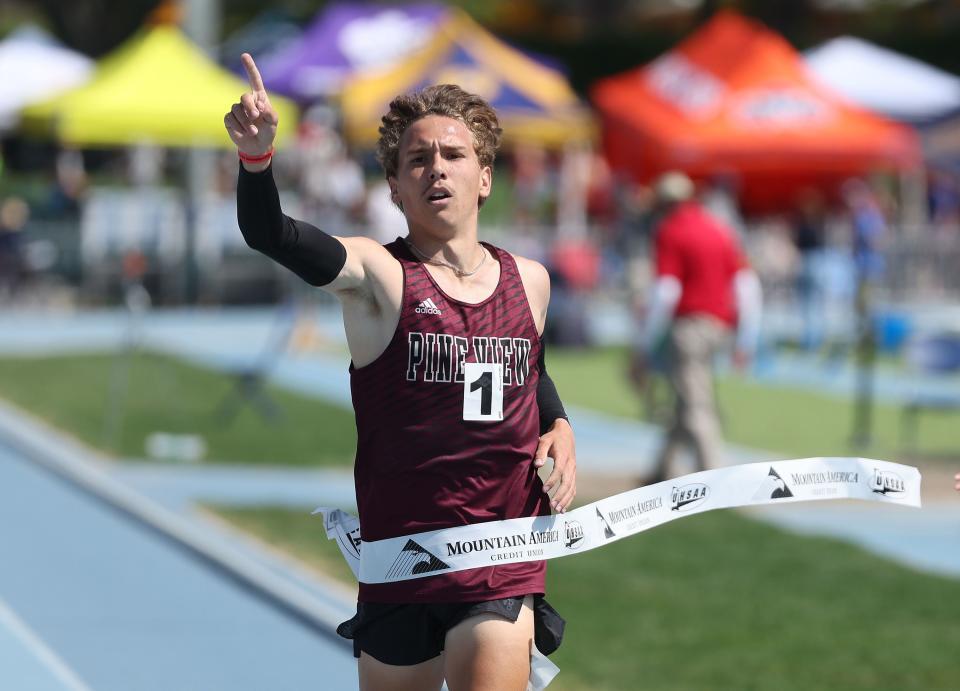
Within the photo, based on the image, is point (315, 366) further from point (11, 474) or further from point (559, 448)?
point (559, 448)

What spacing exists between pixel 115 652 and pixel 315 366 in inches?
525

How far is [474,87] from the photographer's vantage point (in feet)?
84.0

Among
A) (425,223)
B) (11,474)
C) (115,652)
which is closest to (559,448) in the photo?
(425,223)

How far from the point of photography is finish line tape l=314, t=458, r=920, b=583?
4109 mm

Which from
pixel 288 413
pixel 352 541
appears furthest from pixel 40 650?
pixel 288 413

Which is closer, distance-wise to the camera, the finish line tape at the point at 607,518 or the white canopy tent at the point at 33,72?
the finish line tape at the point at 607,518

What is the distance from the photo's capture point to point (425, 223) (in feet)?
13.7

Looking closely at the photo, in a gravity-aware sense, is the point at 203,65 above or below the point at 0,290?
above

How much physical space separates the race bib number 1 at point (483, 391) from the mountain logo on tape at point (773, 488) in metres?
0.95

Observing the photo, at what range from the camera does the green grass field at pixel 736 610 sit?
7367 mm

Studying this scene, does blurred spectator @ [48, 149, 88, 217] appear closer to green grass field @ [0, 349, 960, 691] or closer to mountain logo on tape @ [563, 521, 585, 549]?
green grass field @ [0, 349, 960, 691]

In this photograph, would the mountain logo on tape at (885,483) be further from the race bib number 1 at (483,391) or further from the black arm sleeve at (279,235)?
the black arm sleeve at (279,235)

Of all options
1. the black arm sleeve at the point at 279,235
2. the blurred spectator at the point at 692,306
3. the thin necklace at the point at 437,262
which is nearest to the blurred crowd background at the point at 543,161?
the blurred spectator at the point at 692,306

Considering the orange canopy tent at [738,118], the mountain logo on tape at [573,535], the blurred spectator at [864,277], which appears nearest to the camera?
the mountain logo on tape at [573,535]
